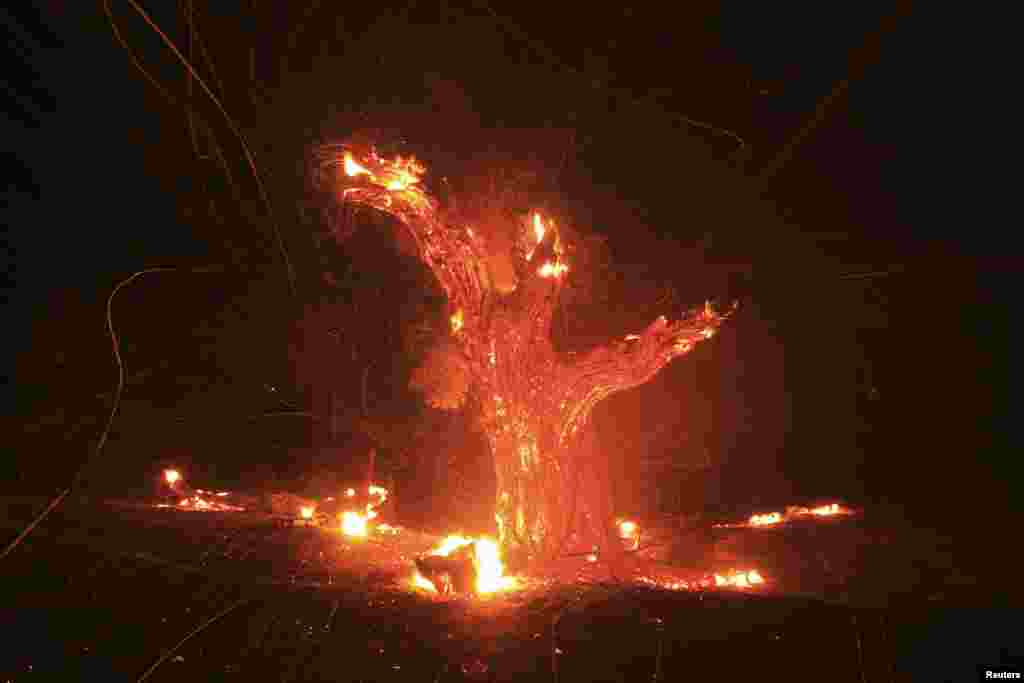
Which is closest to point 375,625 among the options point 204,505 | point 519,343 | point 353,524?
point 519,343

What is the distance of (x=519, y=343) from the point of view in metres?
5.86

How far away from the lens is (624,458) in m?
8.87

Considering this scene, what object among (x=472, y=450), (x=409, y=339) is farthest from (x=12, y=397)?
(x=472, y=450)

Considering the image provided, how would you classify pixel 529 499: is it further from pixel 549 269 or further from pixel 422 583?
pixel 549 269

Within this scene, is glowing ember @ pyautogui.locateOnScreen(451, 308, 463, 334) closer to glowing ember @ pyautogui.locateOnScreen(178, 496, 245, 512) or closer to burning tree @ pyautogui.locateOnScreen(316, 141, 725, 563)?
burning tree @ pyautogui.locateOnScreen(316, 141, 725, 563)

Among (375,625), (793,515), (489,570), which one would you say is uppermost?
(793,515)

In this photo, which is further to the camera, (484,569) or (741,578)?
(741,578)

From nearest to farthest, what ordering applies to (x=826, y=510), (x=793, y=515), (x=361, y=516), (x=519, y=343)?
(x=519, y=343), (x=361, y=516), (x=793, y=515), (x=826, y=510)

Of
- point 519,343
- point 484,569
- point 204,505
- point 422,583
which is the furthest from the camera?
point 204,505

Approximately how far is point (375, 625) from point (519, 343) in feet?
8.99

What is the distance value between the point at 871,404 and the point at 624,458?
3614mm

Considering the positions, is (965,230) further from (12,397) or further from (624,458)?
(12,397)

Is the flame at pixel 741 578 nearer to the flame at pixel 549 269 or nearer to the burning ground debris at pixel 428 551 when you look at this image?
the burning ground debris at pixel 428 551

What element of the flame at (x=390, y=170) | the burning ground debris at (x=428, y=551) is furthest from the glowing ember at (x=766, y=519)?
the flame at (x=390, y=170)
